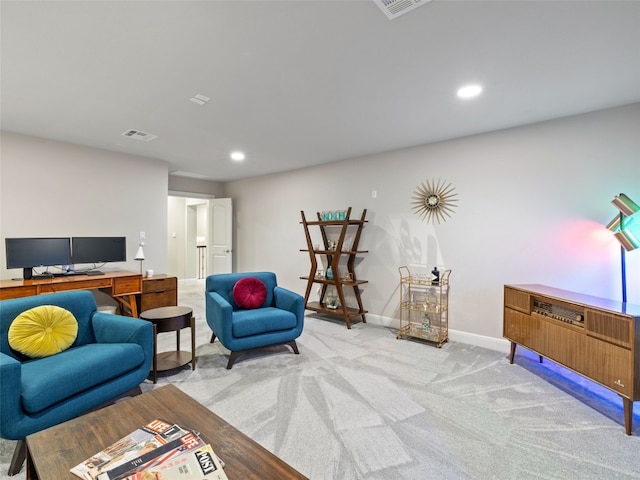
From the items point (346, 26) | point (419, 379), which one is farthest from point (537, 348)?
point (346, 26)

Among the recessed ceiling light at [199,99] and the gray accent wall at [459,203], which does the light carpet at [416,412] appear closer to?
the gray accent wall at [459,203]

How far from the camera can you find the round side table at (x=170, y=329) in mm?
2648

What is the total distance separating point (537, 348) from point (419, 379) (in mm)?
1114

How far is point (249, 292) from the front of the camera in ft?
11.1

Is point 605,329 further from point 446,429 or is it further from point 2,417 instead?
point 2,417

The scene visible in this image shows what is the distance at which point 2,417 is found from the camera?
1528 millimetres

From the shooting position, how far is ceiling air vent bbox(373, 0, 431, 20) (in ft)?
5.07

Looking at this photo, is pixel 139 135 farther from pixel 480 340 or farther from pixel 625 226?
pixel 625 226

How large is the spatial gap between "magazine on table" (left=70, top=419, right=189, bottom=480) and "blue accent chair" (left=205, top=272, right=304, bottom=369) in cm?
148

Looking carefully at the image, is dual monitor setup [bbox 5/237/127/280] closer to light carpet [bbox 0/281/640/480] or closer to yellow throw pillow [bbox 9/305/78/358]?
light carpet [bbox 0/281/640/480]

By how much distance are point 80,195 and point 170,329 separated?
275 cm

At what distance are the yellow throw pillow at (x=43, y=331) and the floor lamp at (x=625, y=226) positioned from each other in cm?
437

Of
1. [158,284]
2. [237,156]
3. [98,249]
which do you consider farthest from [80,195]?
[237,156]

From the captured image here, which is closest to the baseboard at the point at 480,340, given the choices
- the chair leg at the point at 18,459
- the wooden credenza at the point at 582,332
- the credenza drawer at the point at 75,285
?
the wooden credenza at the point at 582,332
